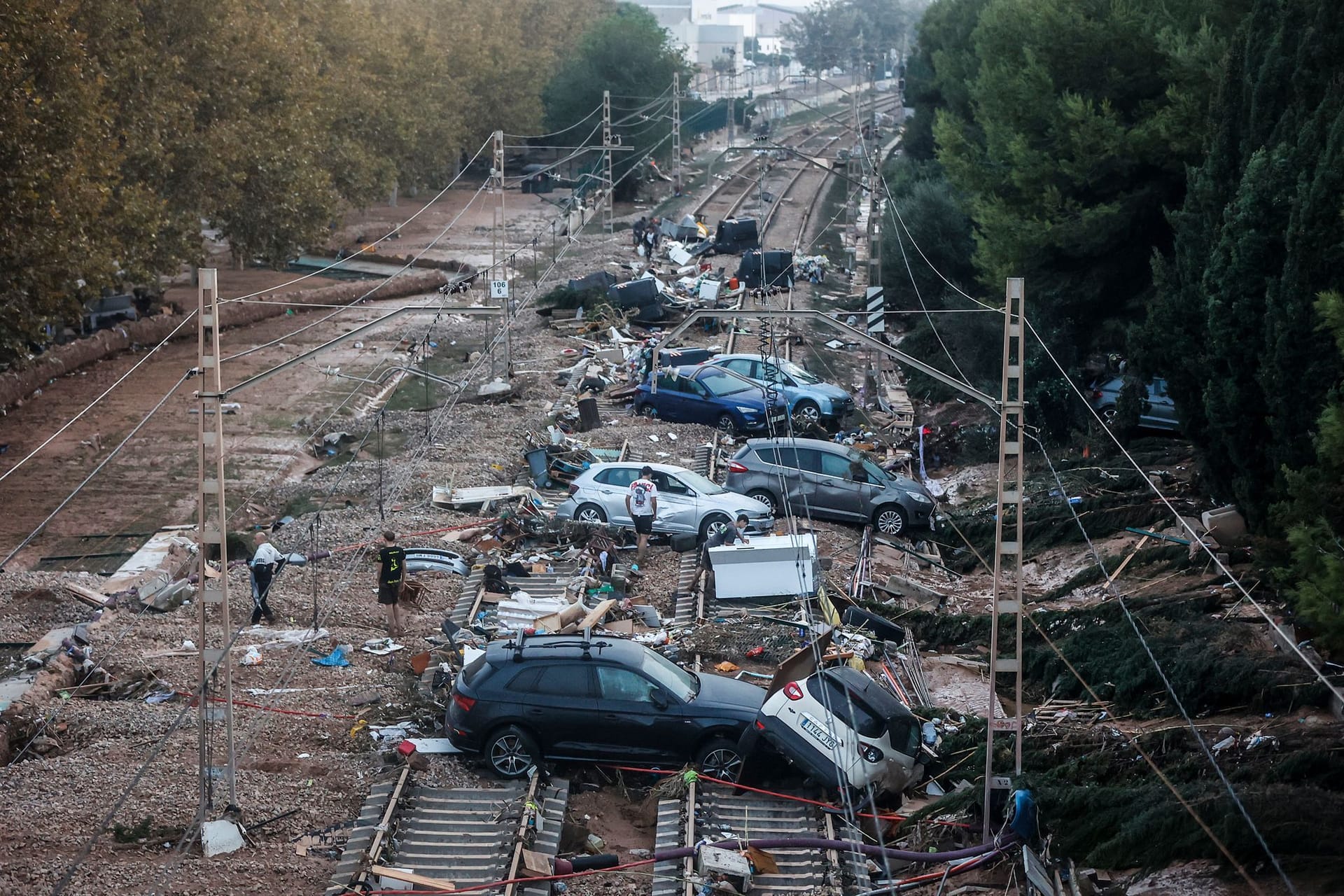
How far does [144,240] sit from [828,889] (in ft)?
94.7

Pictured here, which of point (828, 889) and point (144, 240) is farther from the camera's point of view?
point (144, 240)

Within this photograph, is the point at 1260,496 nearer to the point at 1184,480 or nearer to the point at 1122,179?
the point at 1184,480

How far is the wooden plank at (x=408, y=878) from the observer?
37.2 feet

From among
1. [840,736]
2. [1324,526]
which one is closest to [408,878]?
[840,736]

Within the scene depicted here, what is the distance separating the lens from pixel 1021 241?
2977 centimetres

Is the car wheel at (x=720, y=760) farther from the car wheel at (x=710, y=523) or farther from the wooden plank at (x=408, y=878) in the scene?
the car wheel at (x=710, y=523)

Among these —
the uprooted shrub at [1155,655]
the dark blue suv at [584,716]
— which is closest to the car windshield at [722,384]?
the uprooted shrub at [1155,655]

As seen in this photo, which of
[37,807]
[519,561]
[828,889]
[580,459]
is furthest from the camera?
[580,459]

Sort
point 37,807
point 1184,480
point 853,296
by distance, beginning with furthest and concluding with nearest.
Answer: point 853,296 → point 1184,480 → point 37,807

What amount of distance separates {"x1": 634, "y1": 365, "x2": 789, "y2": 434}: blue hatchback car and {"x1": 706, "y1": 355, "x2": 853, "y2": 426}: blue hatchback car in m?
0.30

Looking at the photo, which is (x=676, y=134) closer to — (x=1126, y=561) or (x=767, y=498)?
(x=767, y=498)

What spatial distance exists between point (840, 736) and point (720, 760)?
4.24ft

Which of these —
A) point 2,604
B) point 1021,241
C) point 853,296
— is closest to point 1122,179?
point 1021,241

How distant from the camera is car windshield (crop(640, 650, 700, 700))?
44.6ft
